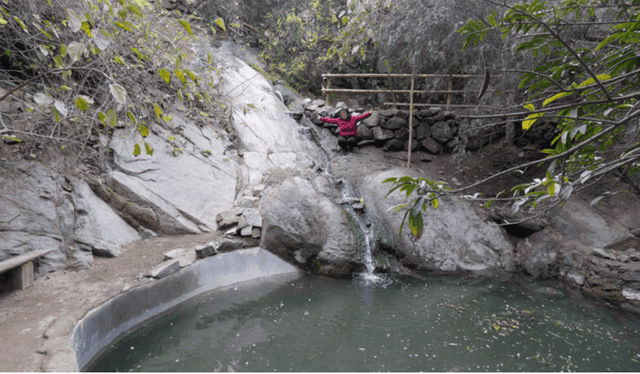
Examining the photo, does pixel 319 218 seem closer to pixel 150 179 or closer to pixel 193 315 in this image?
pixel 193 315

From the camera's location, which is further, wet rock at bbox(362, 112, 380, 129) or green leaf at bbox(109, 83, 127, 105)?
wet rock at bbox(362, 112, 380, 129)

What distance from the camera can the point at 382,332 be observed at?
311 cm

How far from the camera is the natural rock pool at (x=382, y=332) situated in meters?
2.64

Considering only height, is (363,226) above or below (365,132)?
below

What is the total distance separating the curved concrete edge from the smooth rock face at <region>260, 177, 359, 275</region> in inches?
8.7

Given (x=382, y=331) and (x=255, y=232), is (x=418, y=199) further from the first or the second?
(x=255, y=232)

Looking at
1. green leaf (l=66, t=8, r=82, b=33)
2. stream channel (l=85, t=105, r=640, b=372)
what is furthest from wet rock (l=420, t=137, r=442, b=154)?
green leaf (l=66, t=8, r=82, b=33)

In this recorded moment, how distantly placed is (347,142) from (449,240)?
3.73m

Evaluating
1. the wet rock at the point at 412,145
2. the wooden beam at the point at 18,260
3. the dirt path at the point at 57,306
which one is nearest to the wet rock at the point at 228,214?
the dirt path at the point at 57,306

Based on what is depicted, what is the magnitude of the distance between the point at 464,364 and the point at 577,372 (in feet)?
3.04

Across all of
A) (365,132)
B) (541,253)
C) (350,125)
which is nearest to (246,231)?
(350,125)

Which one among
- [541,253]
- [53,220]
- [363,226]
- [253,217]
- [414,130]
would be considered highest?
[414,130]

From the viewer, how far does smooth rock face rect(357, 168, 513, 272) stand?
4.70m

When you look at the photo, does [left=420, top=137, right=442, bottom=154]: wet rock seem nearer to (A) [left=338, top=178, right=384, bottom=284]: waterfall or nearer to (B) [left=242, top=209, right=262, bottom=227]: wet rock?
(A) [left=338, top=178, right=384, bottom=284]: waterfall
